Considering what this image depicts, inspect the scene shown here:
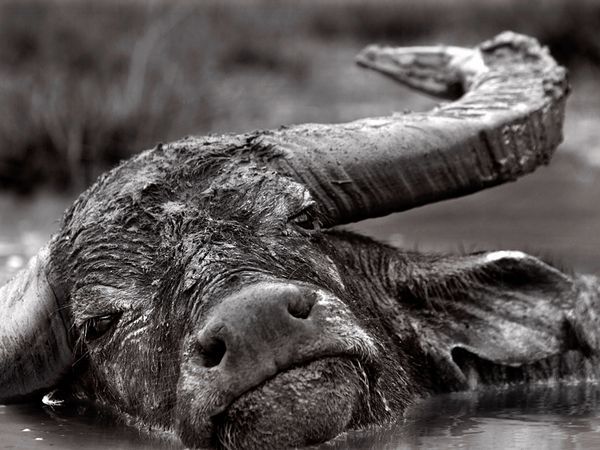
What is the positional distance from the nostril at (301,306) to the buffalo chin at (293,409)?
0.15m

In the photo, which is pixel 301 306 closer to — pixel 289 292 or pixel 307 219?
pixel 289 292

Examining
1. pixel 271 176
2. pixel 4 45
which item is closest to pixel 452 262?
pixel 271 176

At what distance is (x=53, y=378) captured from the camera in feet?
18.0

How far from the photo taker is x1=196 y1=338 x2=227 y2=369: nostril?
14.1 feet

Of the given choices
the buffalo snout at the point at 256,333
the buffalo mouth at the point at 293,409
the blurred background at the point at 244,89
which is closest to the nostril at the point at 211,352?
the buffalo snout at the point at 256,333

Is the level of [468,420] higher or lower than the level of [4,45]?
lower

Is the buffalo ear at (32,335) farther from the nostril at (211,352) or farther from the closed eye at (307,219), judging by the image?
the nostril at (211,352)

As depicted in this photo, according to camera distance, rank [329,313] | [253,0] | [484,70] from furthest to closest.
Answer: [253,0], [484,70], [329,313]

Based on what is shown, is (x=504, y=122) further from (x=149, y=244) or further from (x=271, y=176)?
(x=149, y=244)

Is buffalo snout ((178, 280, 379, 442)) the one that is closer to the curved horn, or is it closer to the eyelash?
the eyelash

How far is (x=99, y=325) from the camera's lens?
16.7 feet

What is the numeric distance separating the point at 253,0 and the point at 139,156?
23.6 metres

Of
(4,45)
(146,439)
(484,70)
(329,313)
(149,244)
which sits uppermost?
(4,45)

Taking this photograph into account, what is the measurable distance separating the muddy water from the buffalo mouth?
158 mm
